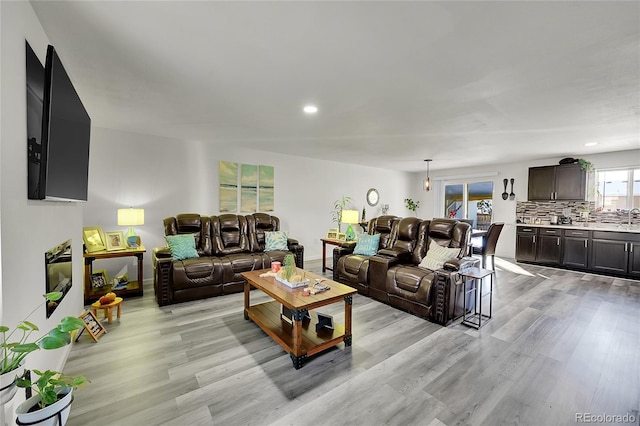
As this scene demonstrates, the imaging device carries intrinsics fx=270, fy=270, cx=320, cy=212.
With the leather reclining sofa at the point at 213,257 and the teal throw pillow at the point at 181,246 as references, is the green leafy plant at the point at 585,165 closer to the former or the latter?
the leather reclining sofa at the point at 213,257

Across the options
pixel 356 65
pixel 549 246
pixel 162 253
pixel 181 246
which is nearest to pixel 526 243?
pixel 549 246

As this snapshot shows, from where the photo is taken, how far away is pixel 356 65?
2.15 m

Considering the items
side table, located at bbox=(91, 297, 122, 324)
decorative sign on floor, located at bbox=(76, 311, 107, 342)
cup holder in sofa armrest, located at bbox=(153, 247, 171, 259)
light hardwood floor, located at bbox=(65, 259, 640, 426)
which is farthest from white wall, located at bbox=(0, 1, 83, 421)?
cup holder in sofa armrest, located at bbox=(153, 247, 171, 259)

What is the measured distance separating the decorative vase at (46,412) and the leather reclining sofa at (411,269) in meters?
3.05

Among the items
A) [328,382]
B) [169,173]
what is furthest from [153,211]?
[328,382]

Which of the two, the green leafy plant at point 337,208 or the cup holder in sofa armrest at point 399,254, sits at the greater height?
the green leafy plant at point 337,208

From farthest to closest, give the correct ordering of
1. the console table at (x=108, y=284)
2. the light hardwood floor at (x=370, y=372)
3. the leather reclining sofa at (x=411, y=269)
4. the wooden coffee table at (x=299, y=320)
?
the console table at (x=108, y=284), the leather reclining sofa at (x=411, y=269), the wooden coffee table at (x=299, y=320), the light hardwood floor at (x=370, y=372)

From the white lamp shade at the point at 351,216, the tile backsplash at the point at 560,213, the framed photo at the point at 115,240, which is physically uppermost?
the tile backsplash at the point at 560,213

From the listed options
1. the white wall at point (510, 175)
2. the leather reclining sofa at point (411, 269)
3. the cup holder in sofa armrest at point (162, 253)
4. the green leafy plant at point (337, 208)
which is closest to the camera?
the leather reclining sofa at point (411, 269)

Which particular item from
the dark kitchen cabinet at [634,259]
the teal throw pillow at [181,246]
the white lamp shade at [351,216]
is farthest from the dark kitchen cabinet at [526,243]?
the teal throw pillow at [181,246]

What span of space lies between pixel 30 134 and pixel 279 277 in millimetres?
2156

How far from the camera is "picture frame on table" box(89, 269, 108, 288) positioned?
3.63 m

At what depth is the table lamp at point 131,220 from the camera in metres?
3.76

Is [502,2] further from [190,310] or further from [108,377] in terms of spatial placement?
[190,310]
